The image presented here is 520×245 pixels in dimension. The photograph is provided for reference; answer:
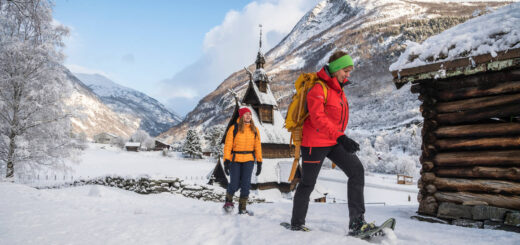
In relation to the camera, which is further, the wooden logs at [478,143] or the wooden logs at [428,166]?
the wooden logs at [428,166]

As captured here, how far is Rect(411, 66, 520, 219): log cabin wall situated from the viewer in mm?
4742

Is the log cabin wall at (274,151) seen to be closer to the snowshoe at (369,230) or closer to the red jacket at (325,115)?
the red jacket at (325,115)

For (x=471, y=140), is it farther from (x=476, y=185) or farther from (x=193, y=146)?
(x=193, y=146)

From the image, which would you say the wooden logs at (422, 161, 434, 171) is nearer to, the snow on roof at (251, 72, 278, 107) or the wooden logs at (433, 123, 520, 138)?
the wooden logs at (433, 123, 520, 138)

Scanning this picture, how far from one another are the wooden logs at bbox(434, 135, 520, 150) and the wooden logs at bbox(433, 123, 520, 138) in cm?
9

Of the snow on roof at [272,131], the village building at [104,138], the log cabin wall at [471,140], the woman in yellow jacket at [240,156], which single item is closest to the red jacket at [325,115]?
the woman in yellow jacket at [240,156]

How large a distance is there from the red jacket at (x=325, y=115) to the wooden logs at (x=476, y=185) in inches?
127

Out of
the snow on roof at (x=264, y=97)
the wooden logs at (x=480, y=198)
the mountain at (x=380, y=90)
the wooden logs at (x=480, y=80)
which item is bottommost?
the wooden logs at (x=480, y=198)

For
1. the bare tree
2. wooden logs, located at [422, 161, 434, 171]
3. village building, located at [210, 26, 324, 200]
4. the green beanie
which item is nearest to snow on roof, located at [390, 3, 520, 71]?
wooden logs, located at [422, 161, 434, 171]

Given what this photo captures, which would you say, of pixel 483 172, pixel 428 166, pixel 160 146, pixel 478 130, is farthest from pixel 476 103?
pixel 160 146

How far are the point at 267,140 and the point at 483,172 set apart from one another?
17.3 m

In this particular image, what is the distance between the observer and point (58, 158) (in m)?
15.0

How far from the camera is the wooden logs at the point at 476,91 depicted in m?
4.74

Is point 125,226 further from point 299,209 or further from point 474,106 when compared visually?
point 474,106
